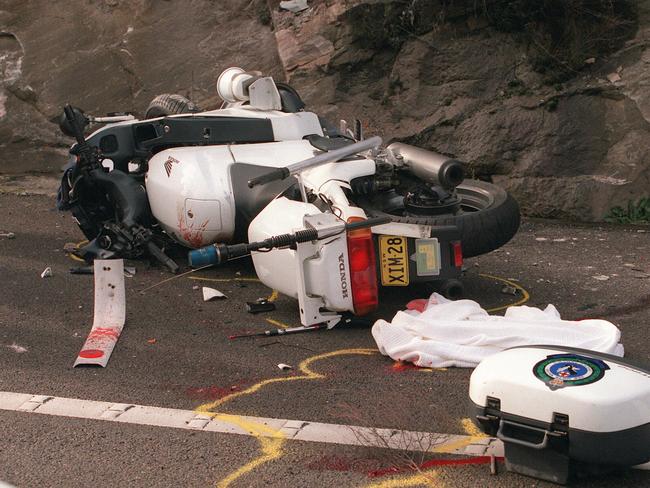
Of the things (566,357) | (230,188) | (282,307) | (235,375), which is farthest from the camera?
(230,188)

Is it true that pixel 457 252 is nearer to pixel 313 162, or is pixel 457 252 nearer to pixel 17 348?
pixel 313 162

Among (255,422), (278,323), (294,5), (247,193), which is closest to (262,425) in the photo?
(255,422)

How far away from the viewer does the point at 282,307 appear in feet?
20.9

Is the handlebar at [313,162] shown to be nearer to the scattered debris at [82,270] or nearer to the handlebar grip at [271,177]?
the handlebar grip at [271,177]

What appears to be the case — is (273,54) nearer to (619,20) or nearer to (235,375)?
(619,20)

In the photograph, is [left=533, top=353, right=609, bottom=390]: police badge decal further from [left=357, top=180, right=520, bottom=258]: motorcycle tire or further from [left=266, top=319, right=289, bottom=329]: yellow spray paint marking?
[left=266, top=319, right=289, bottom=329]: yellow spray paint marking

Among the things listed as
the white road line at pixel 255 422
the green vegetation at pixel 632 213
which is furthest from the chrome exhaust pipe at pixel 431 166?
the green vegetation at pixel 632 213

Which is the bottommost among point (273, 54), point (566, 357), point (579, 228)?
point (579, 228)

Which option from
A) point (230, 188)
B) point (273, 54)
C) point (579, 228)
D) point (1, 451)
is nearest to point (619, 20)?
point (579, 228)

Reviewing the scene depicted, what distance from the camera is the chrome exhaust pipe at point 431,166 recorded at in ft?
19.7

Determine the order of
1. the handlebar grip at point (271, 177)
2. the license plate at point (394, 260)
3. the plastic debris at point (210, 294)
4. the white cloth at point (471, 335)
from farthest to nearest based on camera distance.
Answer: the plastic debris at point (210, 294) → the handlebar grip at point (271, 177) → the license plate at point (394, 260) → the white cloth at point (471, 335)

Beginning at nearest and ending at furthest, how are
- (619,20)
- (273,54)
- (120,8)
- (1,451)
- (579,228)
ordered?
(1,451)
(579,228)
(619,20)
(273,54)
(120,8)

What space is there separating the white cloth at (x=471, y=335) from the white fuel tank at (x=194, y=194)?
Result: 185 centimetres

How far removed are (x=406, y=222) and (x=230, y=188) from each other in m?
1.53
